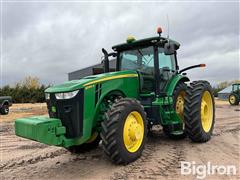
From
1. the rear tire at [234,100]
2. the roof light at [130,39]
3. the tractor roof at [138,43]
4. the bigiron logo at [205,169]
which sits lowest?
the rear tire at [234,100]

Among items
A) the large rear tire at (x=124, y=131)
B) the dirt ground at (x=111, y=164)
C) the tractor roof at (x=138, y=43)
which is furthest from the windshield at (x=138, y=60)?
the dirt ground at (x=111, y=164)

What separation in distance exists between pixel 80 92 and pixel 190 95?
107 inches

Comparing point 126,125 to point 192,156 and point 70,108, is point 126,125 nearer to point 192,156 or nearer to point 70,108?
point 70,108

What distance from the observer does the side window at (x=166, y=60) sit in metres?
6.51

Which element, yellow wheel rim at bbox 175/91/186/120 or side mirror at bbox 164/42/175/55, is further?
yellow wheel rim at bbox 175/91/186/120

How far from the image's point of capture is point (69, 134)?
4.65m

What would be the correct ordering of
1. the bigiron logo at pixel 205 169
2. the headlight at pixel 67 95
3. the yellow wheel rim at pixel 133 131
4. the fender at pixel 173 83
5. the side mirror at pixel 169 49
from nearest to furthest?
the bigiron logo at pixel 205 169, the headlight at pixel 67 95, the yellow wheel rim at pixel 133 131, the side mirror at pixel 169 49, the fender at pixel 173 83

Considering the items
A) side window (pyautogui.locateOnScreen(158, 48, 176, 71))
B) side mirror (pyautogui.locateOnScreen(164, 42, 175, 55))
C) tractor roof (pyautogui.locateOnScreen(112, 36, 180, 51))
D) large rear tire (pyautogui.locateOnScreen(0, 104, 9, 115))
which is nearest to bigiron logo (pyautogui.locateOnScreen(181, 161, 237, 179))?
side mirror (pyautogui.locateOnScreen(164, 42, 175, 55))

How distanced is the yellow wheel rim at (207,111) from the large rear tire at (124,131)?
2.26m

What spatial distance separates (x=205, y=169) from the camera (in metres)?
4.60

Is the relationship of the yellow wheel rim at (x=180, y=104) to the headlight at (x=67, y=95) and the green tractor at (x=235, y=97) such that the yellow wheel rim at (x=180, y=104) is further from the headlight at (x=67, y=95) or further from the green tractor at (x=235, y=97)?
the green tractor at (x=235, y=97)

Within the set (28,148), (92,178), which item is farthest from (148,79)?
(28,148)

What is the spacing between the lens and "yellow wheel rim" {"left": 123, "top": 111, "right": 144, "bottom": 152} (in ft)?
15.9

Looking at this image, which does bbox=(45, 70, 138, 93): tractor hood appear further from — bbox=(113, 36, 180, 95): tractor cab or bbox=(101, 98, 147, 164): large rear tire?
bbox=(113, 36, 180, 95): tractor cab
